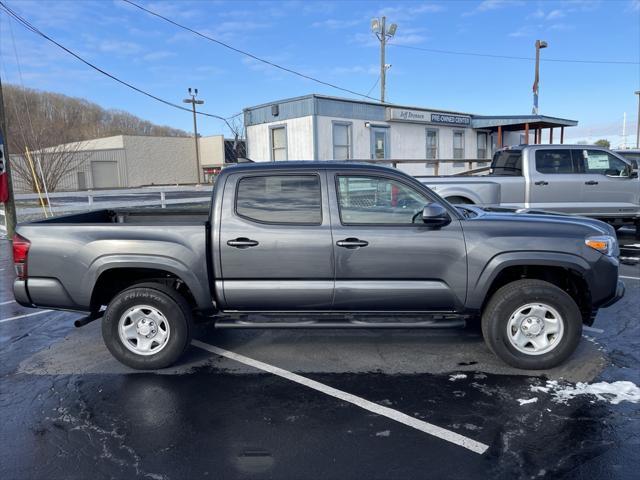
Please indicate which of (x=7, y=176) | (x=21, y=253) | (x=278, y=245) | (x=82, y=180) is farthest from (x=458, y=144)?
(x=82, y=180)

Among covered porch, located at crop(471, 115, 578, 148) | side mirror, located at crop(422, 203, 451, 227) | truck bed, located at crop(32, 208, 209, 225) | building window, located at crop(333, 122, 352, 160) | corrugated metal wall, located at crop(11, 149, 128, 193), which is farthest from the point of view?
corrugated metal wall, located at crop(11, 149, 128, 193)

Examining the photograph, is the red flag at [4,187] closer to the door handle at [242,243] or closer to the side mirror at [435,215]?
the door handle at [242,243]

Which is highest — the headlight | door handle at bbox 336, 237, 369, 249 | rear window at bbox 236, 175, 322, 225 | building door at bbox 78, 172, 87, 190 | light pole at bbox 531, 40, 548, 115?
light pole at bbox 531, 40, 548, 115

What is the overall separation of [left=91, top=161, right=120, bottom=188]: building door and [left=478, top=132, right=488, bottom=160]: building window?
3726cm

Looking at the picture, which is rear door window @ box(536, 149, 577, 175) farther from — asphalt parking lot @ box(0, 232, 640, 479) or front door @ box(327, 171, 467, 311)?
front door @ box(327, 171, 467, 311)

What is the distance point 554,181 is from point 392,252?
6.77 metres

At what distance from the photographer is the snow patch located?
3768 millimetres

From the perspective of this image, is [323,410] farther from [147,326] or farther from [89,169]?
[89,169]

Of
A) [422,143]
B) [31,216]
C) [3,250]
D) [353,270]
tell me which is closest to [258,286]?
[353,270]

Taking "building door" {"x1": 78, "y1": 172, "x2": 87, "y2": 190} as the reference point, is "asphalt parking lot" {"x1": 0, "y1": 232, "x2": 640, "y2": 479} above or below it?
below

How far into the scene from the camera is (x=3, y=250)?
1184 cm

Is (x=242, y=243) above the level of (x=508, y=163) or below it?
below

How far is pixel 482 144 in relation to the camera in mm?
23016

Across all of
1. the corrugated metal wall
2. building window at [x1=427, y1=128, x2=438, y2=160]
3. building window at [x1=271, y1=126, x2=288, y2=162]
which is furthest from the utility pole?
the corrugated metal wall
